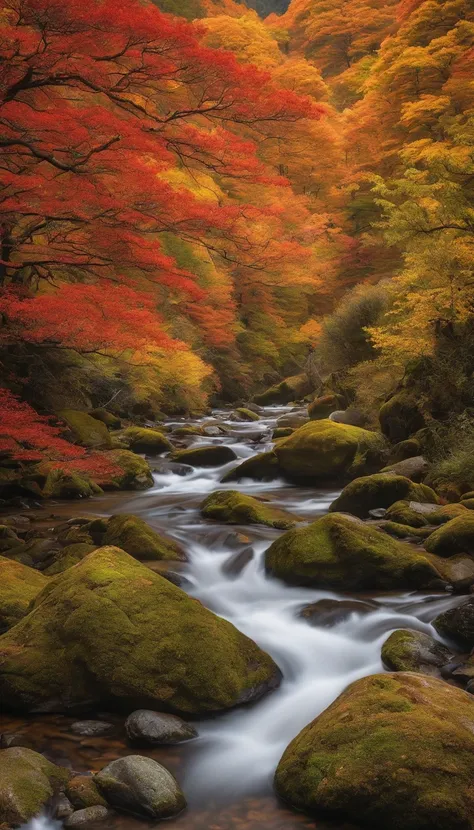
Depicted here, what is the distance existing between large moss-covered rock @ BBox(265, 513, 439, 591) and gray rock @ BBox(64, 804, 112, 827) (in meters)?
3.86

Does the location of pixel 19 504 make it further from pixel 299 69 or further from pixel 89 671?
pixel 299 69

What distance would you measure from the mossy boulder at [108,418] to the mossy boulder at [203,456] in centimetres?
334

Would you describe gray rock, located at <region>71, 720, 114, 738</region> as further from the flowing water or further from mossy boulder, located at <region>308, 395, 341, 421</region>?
mossy boulder, located at <region>308, 395, 341, 421</region>

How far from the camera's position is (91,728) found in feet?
15.0

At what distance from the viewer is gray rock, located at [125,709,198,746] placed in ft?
14.6

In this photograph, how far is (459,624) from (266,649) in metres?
1.77

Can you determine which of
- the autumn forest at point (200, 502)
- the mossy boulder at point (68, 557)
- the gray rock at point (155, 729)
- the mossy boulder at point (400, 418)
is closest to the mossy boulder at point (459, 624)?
the autumn forest at point (200, 502)

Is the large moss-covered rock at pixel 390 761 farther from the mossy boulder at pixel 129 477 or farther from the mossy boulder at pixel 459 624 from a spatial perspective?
the mossy boulder at pixel 129 477

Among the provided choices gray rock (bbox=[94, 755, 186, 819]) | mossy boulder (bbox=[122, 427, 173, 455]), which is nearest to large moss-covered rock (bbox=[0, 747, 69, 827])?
gray rock (bbox=[94, 755, 186, 819])

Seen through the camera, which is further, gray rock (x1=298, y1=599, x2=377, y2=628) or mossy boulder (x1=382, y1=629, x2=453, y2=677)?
gray rock (x1=298, y1=599, x2=377, y2=628)

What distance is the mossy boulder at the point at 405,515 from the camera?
891 centimetres

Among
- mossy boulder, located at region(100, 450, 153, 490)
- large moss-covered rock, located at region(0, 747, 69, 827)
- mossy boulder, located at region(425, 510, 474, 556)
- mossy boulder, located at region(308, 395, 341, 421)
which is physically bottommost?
mossy boulder, located at region(100, 450, 153, 490)

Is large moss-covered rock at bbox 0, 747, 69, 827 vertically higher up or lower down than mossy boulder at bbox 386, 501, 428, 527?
lower down

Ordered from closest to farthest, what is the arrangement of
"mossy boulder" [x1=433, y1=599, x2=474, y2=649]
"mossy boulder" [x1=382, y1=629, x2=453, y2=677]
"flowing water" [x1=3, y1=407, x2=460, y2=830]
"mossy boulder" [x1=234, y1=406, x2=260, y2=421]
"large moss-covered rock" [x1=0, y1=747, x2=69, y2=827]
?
"large moss-covered rock" [x1=0, y1=747, x2=69, y2=827]
"flowing water" [x1=3, y1=407, x2=460, y2=830]
"mossy boulder" [x1=382, y1=629, x2=453, y2=677]
"mossy boulder" [x1=433, y1=599, x2=474, y2=649]
"mossy boulder" [x1=234, y1=406, x2=260, y2=421]
